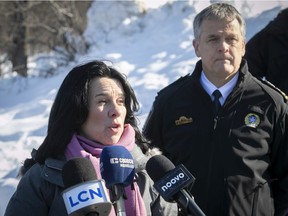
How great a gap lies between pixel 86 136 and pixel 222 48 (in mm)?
1145

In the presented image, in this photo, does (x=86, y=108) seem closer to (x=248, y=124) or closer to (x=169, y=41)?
(x=248, y=124)

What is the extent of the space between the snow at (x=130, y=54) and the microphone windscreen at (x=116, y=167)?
21.3 feet

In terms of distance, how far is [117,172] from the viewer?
243cm

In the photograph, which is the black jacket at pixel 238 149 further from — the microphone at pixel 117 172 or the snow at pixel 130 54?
the snow at pixel 130 54

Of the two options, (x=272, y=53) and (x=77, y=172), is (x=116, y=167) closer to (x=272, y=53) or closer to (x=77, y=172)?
(x=77, y=172)

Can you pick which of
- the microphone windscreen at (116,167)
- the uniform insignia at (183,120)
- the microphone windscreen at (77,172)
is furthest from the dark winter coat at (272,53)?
the microphone windscreen at (77,172)

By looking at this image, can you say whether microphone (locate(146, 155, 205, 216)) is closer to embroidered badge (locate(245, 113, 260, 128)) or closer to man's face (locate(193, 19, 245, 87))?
embroidered badge (locate(245, 113, 260, 128))

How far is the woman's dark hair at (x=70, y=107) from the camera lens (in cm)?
292

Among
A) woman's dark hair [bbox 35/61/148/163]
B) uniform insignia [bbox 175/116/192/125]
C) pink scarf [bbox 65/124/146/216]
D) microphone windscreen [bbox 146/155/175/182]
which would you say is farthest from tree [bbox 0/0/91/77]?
microphone windscreen [bbox 146/155/175/182]

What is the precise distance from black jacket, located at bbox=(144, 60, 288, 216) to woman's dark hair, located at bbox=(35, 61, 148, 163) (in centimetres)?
79

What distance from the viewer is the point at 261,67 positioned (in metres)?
4.93

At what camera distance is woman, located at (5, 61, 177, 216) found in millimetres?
2789

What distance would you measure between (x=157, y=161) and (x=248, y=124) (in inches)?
47.1

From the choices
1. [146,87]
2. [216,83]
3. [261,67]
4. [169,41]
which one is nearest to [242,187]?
[216,83]
